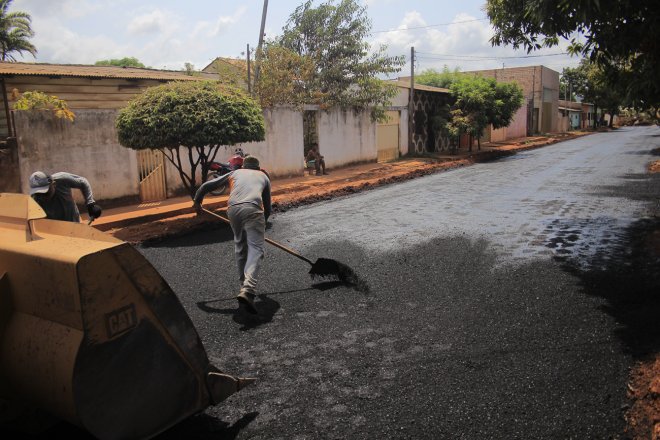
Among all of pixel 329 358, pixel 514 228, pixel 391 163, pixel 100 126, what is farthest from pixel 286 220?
pixel 391 163

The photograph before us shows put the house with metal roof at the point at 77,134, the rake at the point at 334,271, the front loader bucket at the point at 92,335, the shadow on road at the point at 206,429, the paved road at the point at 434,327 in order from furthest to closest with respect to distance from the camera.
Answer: the house with metal roof at the point at 77,134 < the rake at the point at 334,271 < the paved road at the point at 434,327 < the shadow on road at the point at 206,429 < the front loader bucket at the point at 92,335

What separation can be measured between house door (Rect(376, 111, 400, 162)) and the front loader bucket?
20.3m

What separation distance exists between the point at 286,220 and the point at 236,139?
1.75m

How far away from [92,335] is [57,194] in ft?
11.0

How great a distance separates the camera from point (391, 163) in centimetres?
2192

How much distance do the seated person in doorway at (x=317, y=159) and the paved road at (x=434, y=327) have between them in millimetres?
8844

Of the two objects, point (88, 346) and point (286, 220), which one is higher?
point (88, 346)

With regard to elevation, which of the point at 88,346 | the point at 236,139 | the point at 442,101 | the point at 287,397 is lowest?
the point at 287,397

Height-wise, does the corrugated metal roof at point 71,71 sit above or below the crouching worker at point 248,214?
above

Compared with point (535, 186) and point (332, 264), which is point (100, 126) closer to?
point (332, 264)

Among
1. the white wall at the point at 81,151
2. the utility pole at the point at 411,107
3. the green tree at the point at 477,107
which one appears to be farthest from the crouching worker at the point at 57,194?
the green tree at the point at 477,107

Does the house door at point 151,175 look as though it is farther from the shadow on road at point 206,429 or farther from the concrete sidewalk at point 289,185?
the shadow on road at point 206,429

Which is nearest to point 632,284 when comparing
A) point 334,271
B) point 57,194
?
point 334,271

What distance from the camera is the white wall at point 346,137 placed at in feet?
62.5
